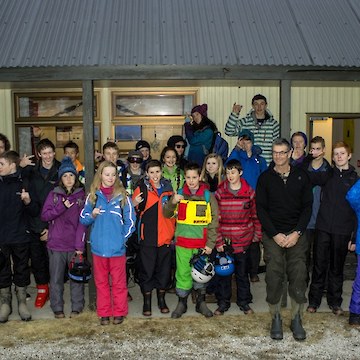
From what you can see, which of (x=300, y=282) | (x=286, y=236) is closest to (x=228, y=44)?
(x=286, y=236)

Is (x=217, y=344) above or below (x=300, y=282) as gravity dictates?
below

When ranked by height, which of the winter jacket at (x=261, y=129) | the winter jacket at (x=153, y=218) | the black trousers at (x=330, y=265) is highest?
the winter jacket at (x=261, y=129)

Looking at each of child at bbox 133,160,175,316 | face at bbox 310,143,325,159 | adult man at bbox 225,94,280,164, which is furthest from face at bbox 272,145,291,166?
adult man at bbox 225,94,280,164

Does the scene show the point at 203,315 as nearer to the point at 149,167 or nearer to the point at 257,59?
the point at 149,167

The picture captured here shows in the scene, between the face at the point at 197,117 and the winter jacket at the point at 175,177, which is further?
the face at the point at 197,117

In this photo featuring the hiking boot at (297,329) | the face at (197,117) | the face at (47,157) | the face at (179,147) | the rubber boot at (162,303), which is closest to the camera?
the hiking boot at (297,329)

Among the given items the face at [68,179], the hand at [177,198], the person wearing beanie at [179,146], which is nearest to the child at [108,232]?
the face at [68,179]

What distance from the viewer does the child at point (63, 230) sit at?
16.5 ft

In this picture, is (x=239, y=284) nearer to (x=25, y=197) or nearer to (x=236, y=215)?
(x=236, y=215)

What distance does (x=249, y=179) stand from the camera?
637 cm

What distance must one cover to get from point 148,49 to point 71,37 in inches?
37.8

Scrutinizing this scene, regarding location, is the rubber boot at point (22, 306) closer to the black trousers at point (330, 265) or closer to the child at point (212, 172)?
the child at point (212, 172)

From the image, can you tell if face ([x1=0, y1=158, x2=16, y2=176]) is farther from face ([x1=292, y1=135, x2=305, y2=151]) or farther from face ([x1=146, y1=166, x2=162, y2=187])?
face ([x1=292, y1=135, x2=305, y2=151])

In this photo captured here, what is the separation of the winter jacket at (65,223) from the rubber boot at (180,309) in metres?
1.23
